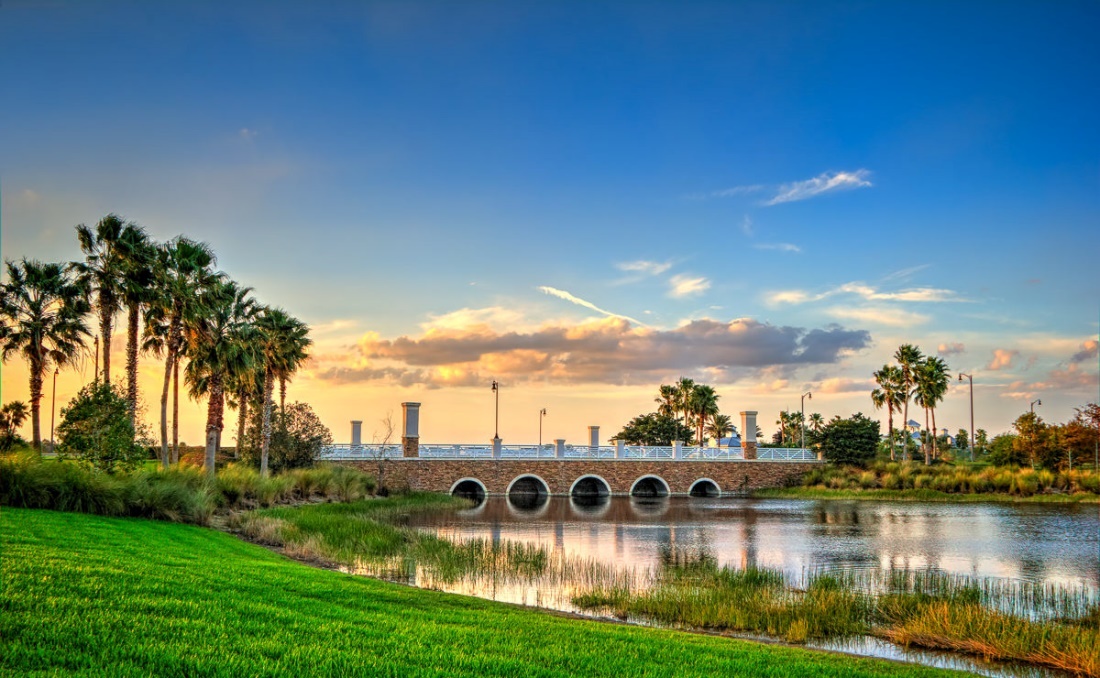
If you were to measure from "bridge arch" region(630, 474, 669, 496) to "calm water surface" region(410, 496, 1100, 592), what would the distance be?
9783 mm

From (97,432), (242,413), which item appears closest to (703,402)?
(242,413)

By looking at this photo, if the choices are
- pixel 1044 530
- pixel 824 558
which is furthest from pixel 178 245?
Answer: pixel 1044 530

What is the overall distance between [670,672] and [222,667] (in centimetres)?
389

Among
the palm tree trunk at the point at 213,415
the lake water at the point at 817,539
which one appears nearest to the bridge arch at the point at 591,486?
the lake water at the point at 817,539

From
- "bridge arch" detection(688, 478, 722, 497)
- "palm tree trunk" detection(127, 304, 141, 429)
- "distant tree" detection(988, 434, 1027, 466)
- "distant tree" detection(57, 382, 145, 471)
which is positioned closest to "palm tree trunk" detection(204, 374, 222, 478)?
"palm tree trunk" detection(127, 304, 141, 429)

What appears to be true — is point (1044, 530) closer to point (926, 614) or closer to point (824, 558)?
point (824, 558)

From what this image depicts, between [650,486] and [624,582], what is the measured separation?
46118 mm

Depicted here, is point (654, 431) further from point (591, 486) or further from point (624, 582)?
point (624, 582)

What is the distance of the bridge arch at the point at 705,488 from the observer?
184ft

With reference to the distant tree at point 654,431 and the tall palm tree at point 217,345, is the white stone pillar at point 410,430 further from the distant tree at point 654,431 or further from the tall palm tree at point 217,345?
the distant tree at point 654,431

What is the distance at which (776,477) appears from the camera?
56.8m

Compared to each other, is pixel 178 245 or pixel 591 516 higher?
pixel 178 245

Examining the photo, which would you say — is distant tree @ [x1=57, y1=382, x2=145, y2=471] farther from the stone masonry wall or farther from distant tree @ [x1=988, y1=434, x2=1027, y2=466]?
distant tree @ [x1=988, y1=434, x2=1027, y2=466]

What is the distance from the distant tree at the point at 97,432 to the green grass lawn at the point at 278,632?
1004 cm
